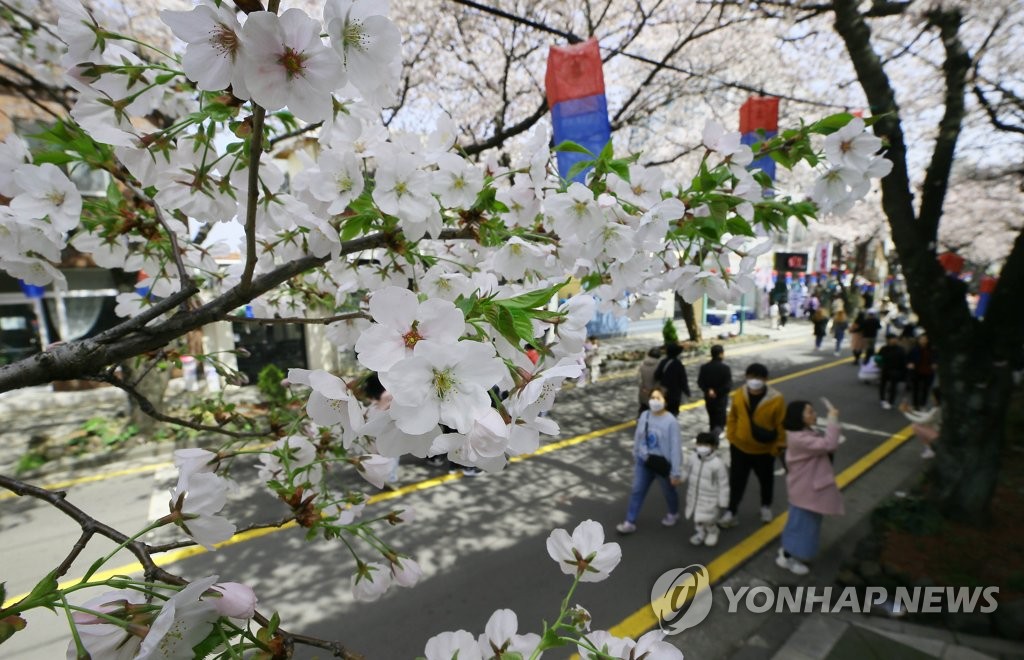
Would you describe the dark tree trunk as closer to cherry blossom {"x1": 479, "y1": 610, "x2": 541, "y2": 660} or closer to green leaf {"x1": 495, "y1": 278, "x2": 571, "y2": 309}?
cherry blossom {"x1": 479, "y1": 610, "x2": 541, "y2": 660}

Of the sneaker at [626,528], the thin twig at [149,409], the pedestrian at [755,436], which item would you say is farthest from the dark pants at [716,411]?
the thin twig at [149,409]

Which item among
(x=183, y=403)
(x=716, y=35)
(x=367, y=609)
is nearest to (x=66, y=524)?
(x=367, y=609)

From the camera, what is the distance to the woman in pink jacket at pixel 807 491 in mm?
4195

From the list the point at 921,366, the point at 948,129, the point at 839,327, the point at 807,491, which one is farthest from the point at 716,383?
the point at 839,327

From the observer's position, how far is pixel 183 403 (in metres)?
9.91

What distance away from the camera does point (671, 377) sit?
673cm

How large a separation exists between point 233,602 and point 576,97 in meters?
Answer: 4.45

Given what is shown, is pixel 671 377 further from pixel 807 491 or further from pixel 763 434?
pixel 807 491

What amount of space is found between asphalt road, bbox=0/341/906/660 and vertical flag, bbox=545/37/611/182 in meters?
3.83

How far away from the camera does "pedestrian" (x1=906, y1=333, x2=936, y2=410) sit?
30.0 feet

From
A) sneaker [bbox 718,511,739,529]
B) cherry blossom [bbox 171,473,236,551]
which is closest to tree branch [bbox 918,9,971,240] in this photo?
sneaker [bbox 718,511,739,529]

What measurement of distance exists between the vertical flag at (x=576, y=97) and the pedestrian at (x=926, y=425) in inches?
178

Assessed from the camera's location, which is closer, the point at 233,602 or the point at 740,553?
the point at 233,602

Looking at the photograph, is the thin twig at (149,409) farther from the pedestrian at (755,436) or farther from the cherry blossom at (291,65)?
the pedestrian at (755,436)
